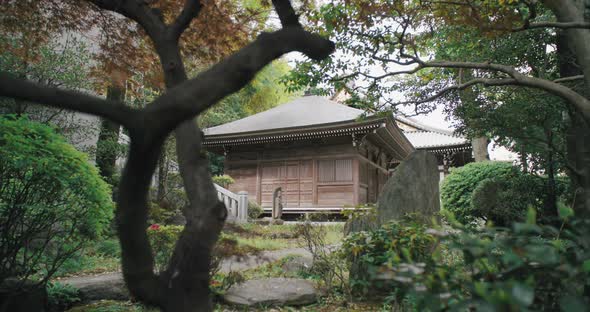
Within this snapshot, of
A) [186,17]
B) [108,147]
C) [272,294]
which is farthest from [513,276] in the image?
[108,147]

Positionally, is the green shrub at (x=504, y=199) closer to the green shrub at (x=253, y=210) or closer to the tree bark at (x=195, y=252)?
the tree bark at (x=195, y=252)

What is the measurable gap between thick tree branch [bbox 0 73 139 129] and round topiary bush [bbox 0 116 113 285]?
2.17m

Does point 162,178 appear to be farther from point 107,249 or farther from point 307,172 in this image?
point 307,172

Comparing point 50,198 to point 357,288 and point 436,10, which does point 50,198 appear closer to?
point 357,288

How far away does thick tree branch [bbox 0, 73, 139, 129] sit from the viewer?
3.84ft

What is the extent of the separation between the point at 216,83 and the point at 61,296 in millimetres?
3639

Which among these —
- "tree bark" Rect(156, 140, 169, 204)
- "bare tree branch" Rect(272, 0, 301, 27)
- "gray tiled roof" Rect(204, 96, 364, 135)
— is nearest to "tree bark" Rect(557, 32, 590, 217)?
"bare tree branch" Rect(272, 0, 301, 27)

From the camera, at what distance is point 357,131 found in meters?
13.6

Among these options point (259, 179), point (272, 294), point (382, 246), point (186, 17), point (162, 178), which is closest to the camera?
point (186, 17)

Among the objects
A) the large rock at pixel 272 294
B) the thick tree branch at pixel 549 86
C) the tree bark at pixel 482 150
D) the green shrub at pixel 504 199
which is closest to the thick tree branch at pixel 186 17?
the large rock at pixel 272 294

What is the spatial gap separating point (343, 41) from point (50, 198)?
4.59 meters

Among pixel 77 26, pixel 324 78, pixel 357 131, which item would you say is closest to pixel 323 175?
pixel 357 131

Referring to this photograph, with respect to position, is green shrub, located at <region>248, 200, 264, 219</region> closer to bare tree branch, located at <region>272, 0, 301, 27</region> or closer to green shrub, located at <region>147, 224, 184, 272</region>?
green shrub, located at <region>147, 224, 184, 272</region>

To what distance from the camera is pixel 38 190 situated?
3.25 m
